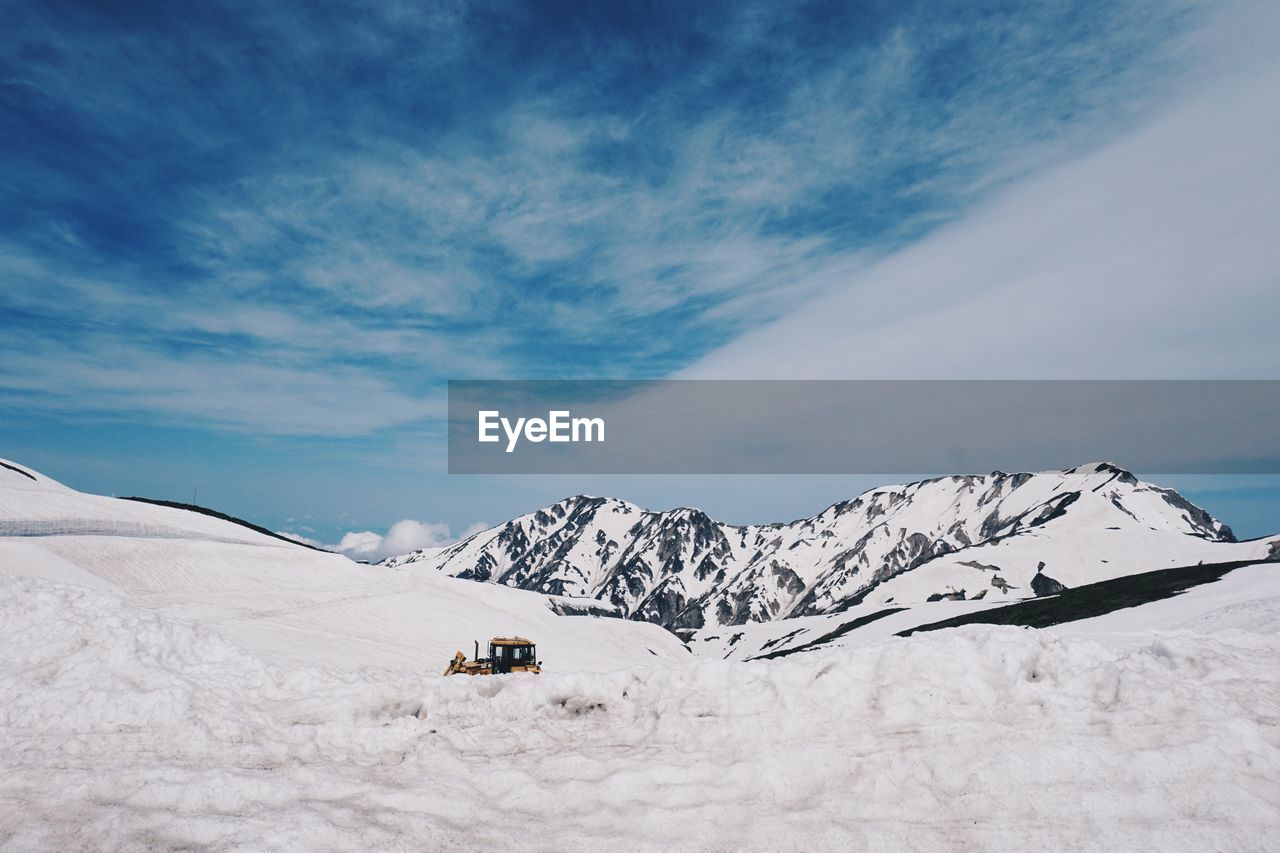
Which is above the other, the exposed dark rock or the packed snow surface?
the packed snow surface

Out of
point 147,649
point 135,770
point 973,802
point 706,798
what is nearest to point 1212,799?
point 973,802

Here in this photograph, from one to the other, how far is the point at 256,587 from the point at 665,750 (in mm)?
48116

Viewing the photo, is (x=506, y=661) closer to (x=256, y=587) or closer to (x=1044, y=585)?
(x=256, y=587)

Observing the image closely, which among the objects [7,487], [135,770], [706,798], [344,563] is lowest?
[706,798]

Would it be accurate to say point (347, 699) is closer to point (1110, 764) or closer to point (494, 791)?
point (494, 791)

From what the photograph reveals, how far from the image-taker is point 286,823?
10.8m

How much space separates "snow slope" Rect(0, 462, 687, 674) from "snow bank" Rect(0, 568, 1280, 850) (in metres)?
13.5

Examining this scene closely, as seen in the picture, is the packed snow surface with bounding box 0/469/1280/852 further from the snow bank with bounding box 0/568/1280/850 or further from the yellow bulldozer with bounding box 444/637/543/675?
the yellow bulldozer with bounding box 444/637/543/675

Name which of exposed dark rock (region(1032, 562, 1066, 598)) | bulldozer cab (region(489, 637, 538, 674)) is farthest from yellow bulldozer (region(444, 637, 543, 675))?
exposed dark rock (region(1032, 562, 1066, 598))

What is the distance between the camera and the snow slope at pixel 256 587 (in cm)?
3806

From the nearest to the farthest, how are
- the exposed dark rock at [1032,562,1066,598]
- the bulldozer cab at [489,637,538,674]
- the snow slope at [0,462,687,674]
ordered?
the bulldozer cab at [489,637,538,674] → the snow slope at [0,462,687,674] → the exposed dark rock at [1032,562,1066,598]

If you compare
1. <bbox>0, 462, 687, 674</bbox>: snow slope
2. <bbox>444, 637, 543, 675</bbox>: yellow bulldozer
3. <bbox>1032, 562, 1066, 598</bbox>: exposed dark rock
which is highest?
<bbox>0, 462, 687, 674</bbox>: snow slope

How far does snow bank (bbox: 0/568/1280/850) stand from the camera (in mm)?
10664

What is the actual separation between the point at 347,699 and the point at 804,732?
1059 centimetres
